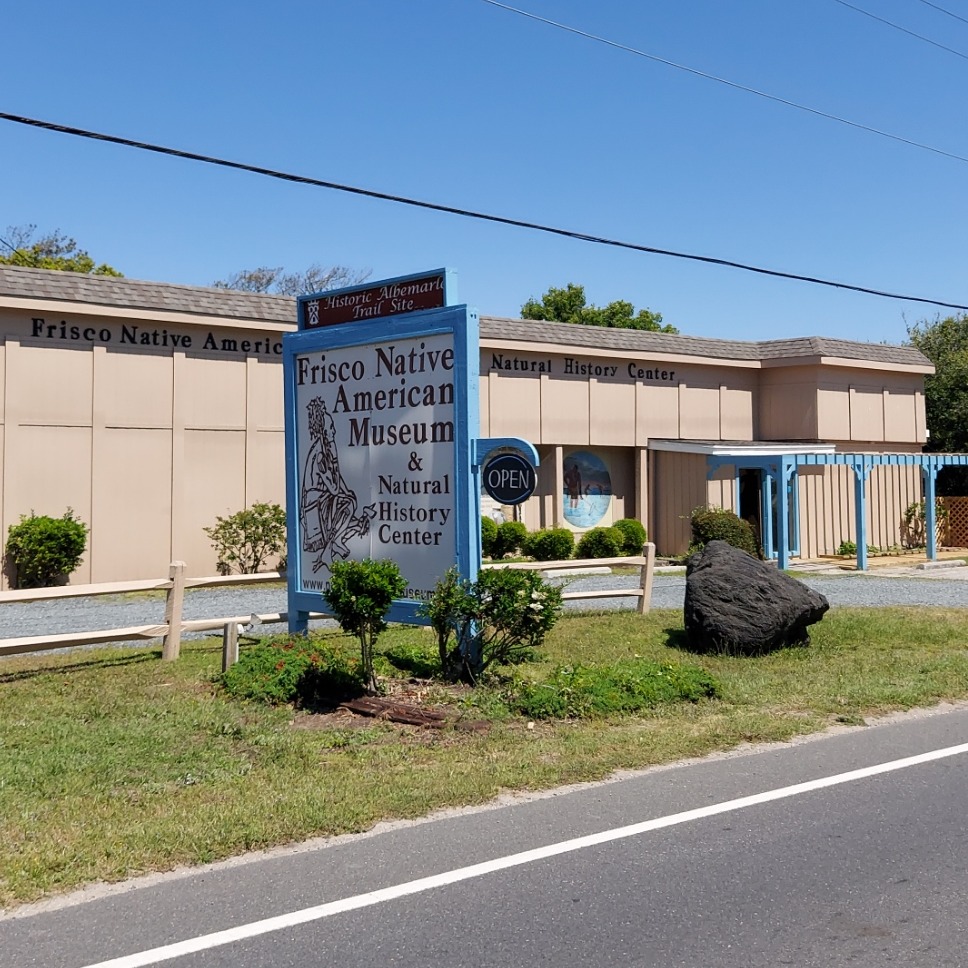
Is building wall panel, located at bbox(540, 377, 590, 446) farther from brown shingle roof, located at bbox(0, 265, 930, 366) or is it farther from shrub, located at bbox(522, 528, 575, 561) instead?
shrub, located at bbox(522, 528, 575, 561)

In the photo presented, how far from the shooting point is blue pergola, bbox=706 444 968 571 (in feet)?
78.5

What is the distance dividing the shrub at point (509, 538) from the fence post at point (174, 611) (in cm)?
1263

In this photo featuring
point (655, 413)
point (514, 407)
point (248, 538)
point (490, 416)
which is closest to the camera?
point (248, 538)

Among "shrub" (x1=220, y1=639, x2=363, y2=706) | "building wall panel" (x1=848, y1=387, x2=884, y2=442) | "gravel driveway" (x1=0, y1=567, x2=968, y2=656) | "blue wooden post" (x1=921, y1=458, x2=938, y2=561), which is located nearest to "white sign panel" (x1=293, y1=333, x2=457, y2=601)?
"shrub" (x1=220, y1=639, x2=363, y2=706)

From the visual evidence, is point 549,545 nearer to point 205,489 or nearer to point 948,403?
point 205,489

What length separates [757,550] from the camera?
24922 millimetres

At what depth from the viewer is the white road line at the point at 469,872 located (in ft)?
15.1

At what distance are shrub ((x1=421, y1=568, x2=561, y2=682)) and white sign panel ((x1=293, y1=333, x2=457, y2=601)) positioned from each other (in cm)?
54

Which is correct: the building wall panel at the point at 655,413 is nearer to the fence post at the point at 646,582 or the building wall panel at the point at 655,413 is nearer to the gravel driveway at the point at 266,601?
the gravel driveway at the point at 266,601

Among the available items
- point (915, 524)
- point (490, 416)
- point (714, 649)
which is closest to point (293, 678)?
point (714, 649)

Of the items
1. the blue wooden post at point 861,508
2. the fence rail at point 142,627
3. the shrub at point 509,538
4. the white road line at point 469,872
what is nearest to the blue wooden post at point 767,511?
the blue wooden post at point 861,508

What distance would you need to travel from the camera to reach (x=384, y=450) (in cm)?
1107

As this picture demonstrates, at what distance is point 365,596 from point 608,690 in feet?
7.54

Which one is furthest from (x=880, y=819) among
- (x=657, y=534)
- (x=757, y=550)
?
(x=657, y=534)
